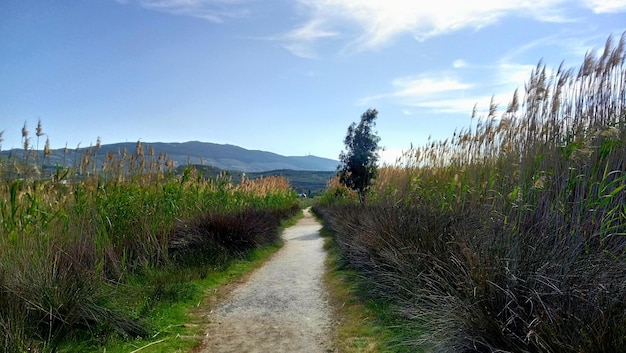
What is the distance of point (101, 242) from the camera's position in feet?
19.1

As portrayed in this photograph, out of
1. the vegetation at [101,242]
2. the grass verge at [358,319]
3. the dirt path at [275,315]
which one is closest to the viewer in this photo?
the vegetation at [101,242]

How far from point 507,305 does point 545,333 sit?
0.35 metres

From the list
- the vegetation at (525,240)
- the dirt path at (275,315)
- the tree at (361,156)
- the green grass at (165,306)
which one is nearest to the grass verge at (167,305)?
the green grass at (165,306)

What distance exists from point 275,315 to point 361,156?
13.0m

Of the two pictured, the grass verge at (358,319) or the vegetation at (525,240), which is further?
the grass verge at (358,319)

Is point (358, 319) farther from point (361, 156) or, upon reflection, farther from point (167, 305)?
point (361, 156)

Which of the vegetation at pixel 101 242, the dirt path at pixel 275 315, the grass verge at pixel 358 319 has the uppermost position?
the vegetation at pixel 101 242

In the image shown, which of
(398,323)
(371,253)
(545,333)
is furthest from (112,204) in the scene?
(545,333)

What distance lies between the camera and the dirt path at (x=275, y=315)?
4207mm

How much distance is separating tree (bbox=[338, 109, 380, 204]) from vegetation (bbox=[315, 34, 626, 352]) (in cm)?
1018

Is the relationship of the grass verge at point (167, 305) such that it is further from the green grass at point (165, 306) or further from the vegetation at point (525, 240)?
the vegetation at point (525, 240)

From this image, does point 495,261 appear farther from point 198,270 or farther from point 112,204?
point 112,204

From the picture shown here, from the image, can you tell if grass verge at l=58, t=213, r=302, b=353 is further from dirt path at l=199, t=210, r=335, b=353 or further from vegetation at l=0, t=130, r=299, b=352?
dirt path at l=199, t=210, r=335, b=353

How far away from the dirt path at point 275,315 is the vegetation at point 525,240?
2.59 ft
